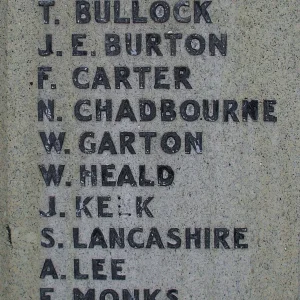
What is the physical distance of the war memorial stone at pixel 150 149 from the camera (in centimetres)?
261

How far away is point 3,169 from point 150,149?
2.07 ft

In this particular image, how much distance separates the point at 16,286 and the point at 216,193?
941 millimetres

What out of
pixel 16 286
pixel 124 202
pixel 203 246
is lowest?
pixel 16 286

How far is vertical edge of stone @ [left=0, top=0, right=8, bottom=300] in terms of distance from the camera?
2.65m

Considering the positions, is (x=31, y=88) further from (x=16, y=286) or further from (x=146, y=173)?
Answer: (x=16, y=286)

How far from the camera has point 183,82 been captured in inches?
103

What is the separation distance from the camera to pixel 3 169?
2682 millimetres

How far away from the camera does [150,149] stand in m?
2.64

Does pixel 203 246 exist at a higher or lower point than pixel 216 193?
lower

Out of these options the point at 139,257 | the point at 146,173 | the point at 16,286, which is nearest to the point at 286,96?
the point at 146,173

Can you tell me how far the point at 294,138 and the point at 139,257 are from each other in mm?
820

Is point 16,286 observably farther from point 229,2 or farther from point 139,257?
point 229,2

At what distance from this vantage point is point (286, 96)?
8.57 ft

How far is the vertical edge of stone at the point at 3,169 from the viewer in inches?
104
